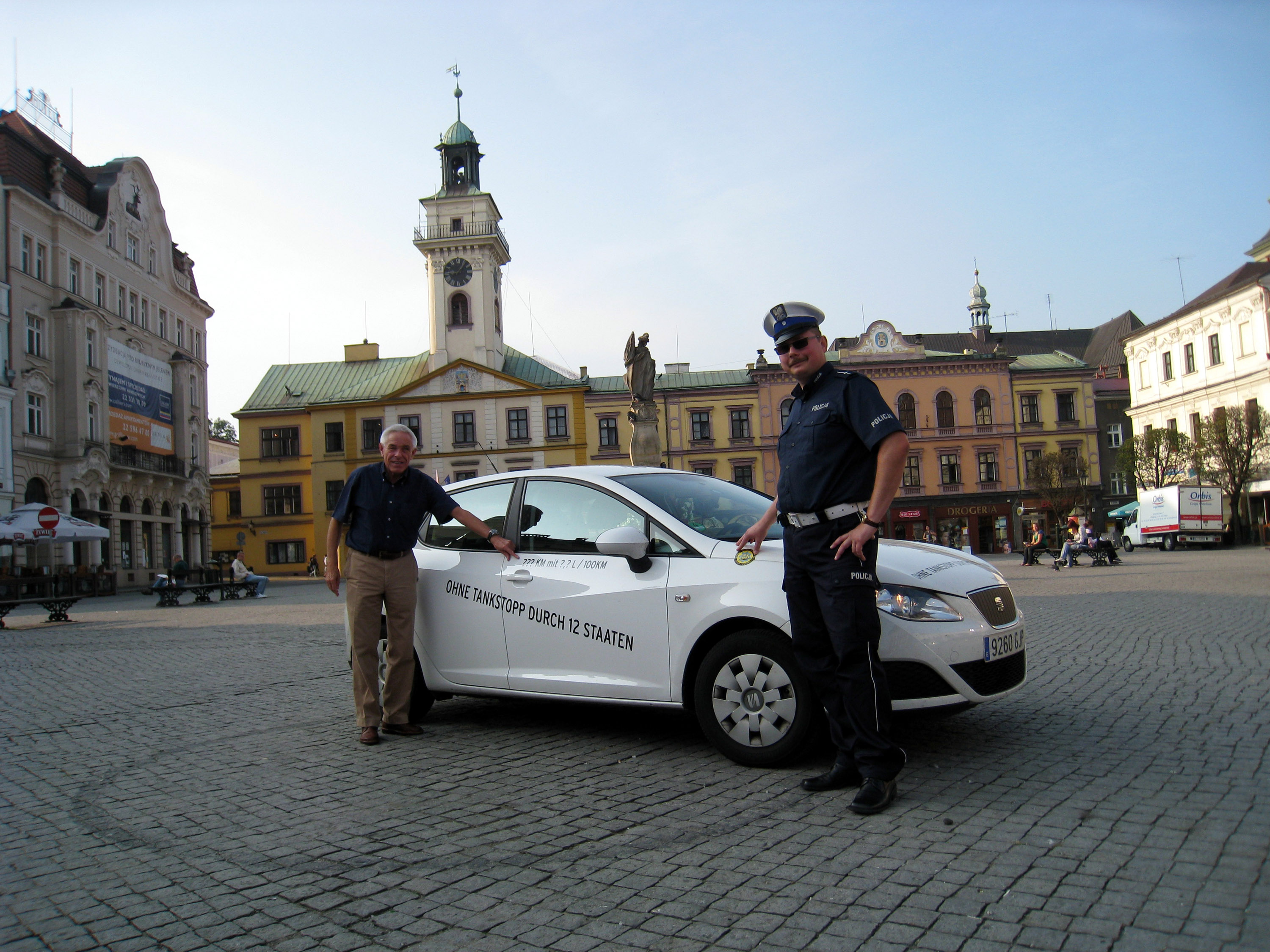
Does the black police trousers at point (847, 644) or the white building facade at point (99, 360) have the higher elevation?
the white building facade at point (99, 360)

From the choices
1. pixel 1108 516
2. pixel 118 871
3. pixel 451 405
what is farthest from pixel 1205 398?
pixel 118 871

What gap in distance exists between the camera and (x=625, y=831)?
388cm

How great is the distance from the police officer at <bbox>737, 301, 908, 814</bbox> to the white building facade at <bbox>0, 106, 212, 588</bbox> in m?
37.9

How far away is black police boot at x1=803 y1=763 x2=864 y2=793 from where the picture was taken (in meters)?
4.28

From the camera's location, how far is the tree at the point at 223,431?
106625 mm

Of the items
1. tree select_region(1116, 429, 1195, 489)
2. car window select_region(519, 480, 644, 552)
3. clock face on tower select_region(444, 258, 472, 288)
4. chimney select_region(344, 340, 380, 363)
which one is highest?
clock face on tower select_region(444, 258, 472, 288)

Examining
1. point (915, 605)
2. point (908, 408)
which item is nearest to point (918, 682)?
point (915, 605)

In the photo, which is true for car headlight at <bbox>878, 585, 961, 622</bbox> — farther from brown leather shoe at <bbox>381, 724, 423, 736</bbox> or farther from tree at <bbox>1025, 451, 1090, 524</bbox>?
tree at <bbox>1025, 451, 1090, 524</bbox>

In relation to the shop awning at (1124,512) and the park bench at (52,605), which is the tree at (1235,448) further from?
the park bench at (52,605)

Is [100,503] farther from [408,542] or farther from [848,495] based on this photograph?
[848,495]

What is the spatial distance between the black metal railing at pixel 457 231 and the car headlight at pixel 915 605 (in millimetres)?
58004

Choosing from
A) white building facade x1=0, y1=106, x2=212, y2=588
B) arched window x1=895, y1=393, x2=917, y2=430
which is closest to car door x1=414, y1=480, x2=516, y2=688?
white building facade x1=0, y1=106, x2=212, y2=588

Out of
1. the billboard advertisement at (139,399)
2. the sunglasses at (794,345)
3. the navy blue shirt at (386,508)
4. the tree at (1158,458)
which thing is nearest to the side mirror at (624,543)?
the sunglasses at (794,345)

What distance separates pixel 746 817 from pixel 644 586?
4.78 feet
